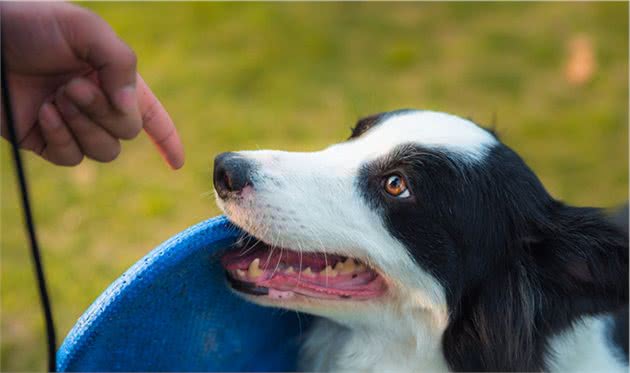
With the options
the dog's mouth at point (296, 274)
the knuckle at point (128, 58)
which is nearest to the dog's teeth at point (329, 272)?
the dog's mouth at point (296, 274)

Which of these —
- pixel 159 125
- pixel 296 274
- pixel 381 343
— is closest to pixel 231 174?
pixel 159 125

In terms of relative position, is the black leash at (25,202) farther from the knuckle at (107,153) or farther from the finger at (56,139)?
the knuckle at (107,153)

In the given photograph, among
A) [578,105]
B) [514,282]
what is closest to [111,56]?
[514,282]

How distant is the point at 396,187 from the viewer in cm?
211

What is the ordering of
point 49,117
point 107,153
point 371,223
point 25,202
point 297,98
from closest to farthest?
1. point 25,202
2. point 49,117
3. point 107,153
4. point 371,223
5. point 297,98

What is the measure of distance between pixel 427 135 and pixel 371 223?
0.31 meters

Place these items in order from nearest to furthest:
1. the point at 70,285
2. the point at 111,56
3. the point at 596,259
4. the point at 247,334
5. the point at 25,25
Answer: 1. the point at 25,25
2. the point at 111,56
3. the point at 596,259
4. the point at 247,334
5. the point at 70,285

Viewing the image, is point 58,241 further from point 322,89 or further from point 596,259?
point 596,259

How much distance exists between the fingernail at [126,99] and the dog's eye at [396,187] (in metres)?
0.76

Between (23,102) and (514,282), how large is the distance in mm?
1430

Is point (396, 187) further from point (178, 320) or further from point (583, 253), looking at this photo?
point (178, 320)

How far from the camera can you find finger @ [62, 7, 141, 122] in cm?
157

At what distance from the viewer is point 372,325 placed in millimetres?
2203

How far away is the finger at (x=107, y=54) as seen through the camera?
1.57 metres
